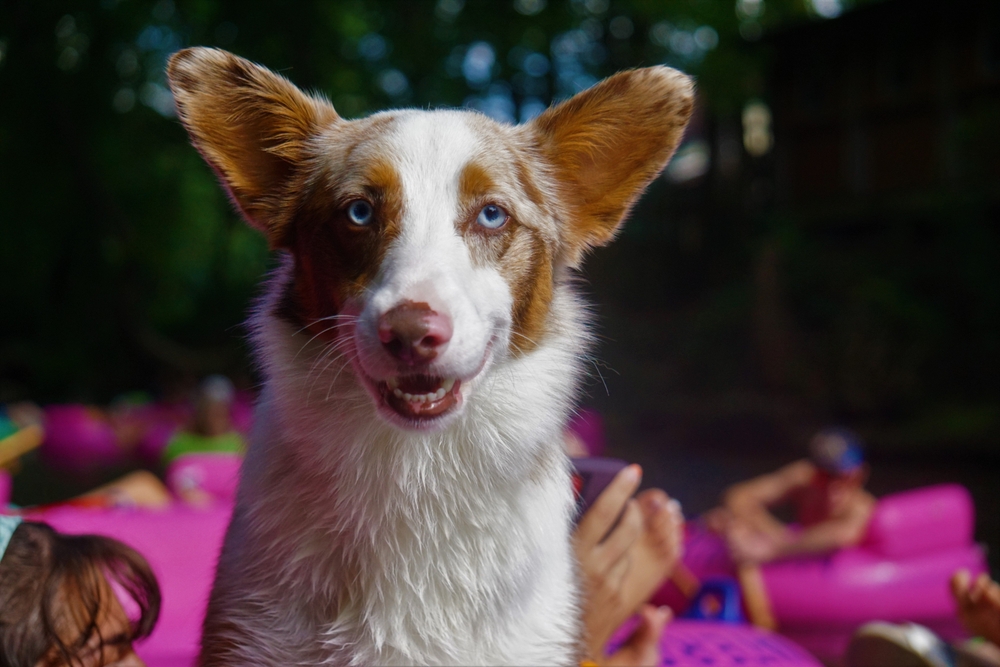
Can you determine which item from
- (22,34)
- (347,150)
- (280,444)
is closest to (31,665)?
(280,444)

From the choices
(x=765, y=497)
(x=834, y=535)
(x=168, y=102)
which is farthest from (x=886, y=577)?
(x=168, y=102)

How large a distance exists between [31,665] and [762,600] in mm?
4061

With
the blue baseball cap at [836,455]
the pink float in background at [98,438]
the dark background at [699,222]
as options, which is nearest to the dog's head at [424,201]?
the blue baseball cap at [836,455]

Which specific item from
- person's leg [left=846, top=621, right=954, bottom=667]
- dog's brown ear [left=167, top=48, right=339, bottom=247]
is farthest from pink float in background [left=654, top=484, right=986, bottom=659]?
dog's brown ear [left=167, top=48, right=339, bottom=247]

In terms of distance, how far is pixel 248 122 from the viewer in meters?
1.40

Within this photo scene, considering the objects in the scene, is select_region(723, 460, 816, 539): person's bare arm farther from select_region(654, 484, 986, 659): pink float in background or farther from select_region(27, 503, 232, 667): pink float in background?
select_region(27, 503, 232, 667): pink float in background

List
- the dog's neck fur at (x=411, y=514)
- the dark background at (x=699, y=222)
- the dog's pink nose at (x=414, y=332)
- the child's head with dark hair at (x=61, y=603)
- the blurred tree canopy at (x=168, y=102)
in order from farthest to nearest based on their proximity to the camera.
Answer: the dark background at (x=699, y=222), the blurred tree canopy at (x=168, y=102), the child's head with dark hair at (x=61, y=603), the dog's neck fur at (x=411, y=514), the dog's pink nose at (x=414, y=332)

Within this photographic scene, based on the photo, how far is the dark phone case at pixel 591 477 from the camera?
1625 mm

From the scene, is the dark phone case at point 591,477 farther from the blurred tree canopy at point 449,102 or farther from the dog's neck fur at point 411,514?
the blurred tree canopy at point 449,102

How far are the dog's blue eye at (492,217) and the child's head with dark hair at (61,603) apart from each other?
84cm

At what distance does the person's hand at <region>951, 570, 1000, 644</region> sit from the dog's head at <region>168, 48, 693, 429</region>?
1465 mm

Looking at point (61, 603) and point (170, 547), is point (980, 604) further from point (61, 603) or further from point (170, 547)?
point (170, 547)

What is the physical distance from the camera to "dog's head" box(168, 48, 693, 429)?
1158 mm

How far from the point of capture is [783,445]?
1059 cm
